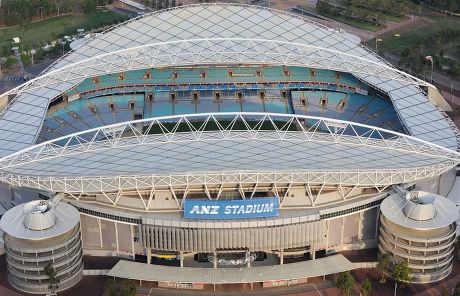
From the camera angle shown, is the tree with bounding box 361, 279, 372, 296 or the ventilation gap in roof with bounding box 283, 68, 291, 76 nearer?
the tree with bounding box 361, 279, 372, 296

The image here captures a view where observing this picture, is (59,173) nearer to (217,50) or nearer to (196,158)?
(196,158)

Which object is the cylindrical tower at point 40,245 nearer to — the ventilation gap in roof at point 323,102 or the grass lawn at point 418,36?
the ventilation gap in roof at point 323,102

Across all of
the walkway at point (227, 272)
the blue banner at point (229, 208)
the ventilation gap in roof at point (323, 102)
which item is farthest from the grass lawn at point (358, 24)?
the blue banner at point (229, 208)

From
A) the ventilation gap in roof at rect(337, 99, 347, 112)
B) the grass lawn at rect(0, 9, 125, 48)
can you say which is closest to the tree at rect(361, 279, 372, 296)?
the ventilation gap in roof at rect(337, 99, 347, 112)

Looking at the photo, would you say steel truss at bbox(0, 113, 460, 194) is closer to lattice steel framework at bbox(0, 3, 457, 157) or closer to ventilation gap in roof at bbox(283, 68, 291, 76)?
lattice steel framework at bbox(0, 3, 457, 157)

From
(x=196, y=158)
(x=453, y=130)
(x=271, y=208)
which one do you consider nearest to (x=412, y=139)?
(x=453, y=130)

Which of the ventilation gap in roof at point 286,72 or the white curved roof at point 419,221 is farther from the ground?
the ventilation gap in roof at point 286,72

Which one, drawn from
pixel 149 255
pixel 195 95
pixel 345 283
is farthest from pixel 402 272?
pixel 195 95
